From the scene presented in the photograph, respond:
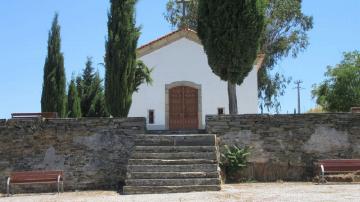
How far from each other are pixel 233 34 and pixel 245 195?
284 inches

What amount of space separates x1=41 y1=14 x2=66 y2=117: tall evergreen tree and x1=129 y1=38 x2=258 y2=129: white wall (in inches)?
132

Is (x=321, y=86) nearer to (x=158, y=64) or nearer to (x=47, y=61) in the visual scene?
(x=158, y=64)

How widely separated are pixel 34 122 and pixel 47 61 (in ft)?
23.8

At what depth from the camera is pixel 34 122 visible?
1702cm

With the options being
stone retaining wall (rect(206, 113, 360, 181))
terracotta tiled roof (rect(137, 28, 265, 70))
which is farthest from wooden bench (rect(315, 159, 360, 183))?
terracotta tiled roof (rect(137, 28, 265, 70))

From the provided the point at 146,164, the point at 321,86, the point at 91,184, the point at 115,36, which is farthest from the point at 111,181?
the point at 321,86

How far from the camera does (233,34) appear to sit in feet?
61.2

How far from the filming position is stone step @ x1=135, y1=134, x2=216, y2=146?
16.5 meters

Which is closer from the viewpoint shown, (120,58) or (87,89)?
(120,58)

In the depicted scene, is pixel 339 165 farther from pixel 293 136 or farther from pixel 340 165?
pixel 293 136

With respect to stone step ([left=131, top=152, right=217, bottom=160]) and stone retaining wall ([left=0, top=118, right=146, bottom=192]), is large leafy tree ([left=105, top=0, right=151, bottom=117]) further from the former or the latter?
stone step ([left=131, top=152, right=217, bottom=160])

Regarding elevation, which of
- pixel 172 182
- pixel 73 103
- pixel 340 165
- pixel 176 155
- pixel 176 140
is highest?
pixel 73 103

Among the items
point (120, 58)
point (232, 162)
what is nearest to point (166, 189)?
point (232, 162)

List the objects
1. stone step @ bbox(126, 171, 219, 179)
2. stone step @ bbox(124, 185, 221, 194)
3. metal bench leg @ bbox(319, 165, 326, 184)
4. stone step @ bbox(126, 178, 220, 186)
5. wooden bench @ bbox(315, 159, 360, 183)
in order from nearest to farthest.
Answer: stone step @ bbox(124, 185, 221, 194)
stone step @ bbox(126, 178, 220, 186)
stone step @ bbox(126, 171, 219, 179)
metal bench leg @ bbox(319, 165, 326, 184)
wooden bench @ bbox(315, 159, 360, 183)
